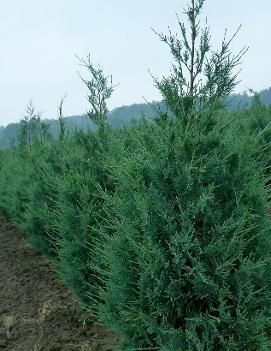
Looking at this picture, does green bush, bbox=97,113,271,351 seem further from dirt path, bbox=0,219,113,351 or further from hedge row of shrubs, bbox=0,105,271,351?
dirt path, bbox=0,219,113,351

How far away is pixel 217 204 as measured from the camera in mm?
4148

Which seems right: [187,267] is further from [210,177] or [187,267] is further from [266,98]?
[266,98]

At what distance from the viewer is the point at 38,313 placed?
24.1 ft

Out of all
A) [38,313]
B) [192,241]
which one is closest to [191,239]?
[192,241]

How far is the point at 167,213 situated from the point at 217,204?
49 centimetres

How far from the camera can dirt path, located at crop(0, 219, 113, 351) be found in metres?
6.30

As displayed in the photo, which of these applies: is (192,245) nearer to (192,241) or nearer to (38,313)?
(192,241)

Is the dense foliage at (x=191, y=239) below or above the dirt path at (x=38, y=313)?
above

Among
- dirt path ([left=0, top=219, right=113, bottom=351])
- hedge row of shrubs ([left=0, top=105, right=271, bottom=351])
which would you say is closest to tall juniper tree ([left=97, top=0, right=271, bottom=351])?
hedge row of shrubs ([left=0, top=105, right=271, bottom=351])

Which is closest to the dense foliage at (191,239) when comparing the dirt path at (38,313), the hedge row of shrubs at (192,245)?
the hedge row of shrubs at (192,245)

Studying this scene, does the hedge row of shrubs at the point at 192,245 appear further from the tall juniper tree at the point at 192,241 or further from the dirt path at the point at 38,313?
the dirt path at the point at 38,313

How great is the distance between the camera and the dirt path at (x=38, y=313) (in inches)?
248

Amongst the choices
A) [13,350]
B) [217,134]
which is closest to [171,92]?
[217,134]

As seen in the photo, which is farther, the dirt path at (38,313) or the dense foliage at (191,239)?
the dirt path at (38,313)
